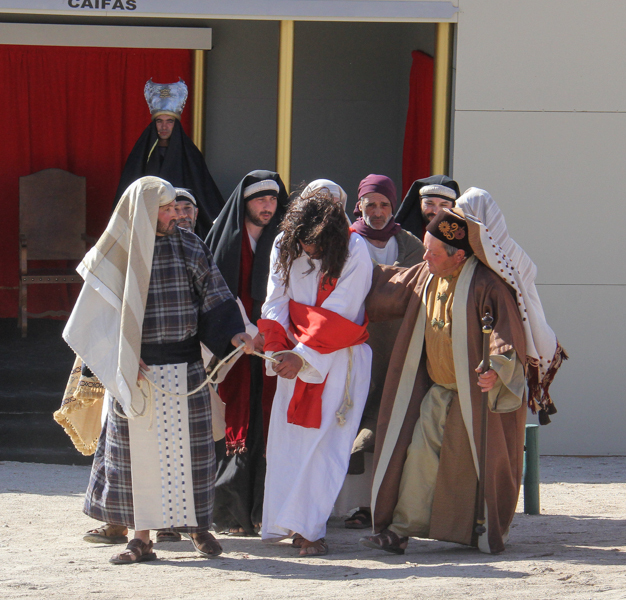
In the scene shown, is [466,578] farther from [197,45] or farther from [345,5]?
[197,45]

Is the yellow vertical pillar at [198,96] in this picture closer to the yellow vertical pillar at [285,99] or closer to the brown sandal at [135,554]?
the yellow vertical pillar at [285,99]

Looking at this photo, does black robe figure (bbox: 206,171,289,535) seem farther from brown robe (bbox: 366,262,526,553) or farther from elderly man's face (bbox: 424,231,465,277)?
elderly man's face (bbox: 424,231,465,277)

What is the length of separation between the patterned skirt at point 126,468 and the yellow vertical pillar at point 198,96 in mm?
4770

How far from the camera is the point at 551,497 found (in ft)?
17.3

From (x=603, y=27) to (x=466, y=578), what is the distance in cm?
442

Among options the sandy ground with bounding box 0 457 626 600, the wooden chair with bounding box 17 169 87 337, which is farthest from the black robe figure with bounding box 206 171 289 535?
the wooden chair with bounding box 17 169 87 337

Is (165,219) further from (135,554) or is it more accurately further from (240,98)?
(240,98)

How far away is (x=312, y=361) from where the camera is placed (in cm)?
390

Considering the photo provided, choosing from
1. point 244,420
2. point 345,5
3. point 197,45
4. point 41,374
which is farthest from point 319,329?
point 197,45

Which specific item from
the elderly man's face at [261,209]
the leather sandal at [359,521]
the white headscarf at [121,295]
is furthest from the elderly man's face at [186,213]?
the leather sandal at [359,521]

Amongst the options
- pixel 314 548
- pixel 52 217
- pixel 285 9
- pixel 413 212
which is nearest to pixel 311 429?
pixel 314 548

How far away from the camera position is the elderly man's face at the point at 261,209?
443 centimetres

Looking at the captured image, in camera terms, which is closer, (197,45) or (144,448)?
(144,448)

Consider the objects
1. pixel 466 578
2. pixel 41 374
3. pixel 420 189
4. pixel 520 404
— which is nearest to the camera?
pixel 466 578
